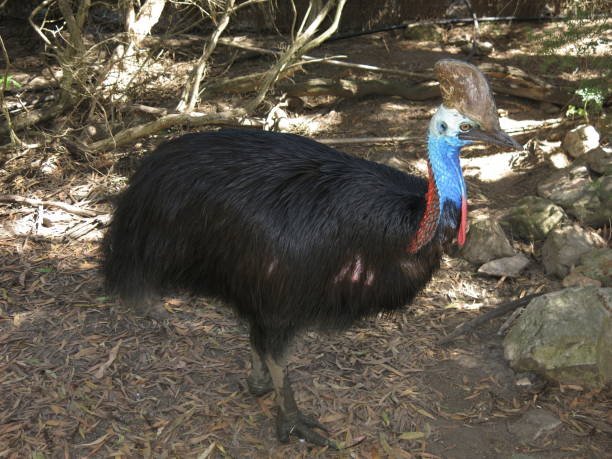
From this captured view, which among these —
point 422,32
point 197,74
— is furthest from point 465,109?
point 422,32

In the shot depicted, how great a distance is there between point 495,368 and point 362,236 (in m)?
1.25

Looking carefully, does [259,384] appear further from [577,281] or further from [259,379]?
[577,281]

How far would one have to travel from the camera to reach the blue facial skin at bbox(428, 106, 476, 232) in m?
2.05

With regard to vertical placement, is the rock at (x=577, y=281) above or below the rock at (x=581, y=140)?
below

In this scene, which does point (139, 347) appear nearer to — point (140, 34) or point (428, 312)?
point (428, 312)

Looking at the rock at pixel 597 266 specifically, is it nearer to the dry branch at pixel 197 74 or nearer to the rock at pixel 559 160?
the rock at pixel 559 160

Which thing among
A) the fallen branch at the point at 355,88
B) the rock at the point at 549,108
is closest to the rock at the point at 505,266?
the rock at the point at 549,108

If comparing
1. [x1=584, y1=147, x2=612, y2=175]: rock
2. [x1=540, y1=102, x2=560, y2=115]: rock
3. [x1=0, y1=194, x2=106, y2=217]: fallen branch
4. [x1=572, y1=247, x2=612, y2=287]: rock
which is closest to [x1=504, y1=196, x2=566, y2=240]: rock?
[x1=572, y1=247, x2=612, y2=287]: rock

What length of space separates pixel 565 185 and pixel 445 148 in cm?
228

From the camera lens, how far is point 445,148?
208 cm

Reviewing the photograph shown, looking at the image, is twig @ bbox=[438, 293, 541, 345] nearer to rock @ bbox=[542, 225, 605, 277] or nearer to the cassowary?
rock @ bbox=[542, 225, 605, 277]

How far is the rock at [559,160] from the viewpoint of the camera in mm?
→ 4414

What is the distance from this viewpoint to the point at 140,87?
16.0 ft

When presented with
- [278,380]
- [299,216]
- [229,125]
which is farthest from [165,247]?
[229,125]
